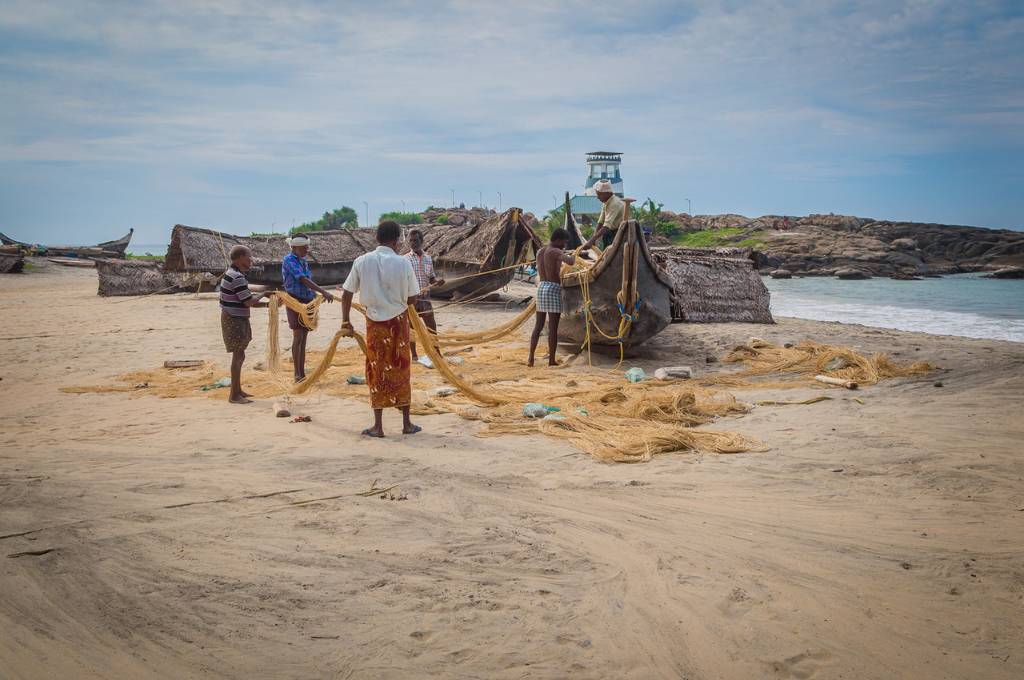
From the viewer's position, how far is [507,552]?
3.55 metres

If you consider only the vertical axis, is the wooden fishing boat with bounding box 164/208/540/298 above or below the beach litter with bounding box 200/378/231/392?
above

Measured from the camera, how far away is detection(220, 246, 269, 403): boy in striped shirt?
6.71 meters

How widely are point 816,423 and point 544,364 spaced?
4013mm

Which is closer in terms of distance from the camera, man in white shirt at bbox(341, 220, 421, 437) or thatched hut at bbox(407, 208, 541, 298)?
man in white shirt at bbox(341, 220, 421, 437)

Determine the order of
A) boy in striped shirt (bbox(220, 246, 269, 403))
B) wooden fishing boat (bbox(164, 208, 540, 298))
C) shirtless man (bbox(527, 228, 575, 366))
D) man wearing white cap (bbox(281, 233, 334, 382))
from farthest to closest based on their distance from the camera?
wooden fishing boat (bbox(164, 208, 540, 298)) → shirtless man (bbox(527, 228, 575, 366)) → man wearing white cap (bbox(281, 233, 334, 382)) → boy in striped shirt (bbox(220, 246, 269, 403))

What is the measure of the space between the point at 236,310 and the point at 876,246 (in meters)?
40.0

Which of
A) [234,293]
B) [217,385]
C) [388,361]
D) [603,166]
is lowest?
[217,385]

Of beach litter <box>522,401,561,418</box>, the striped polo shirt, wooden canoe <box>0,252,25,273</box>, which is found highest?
wooden canoe <box>0,252,25,273</box>

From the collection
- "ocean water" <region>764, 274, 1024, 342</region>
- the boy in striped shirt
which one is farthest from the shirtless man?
"ocean water" <region>764, 274, 1024, 342</region>

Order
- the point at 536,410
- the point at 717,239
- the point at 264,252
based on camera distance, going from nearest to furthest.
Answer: the point at 536,410 < the point at 264,252 < the point at 717,239

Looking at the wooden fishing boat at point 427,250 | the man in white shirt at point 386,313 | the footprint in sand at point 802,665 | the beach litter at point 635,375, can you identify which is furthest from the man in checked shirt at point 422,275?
the footprint in sand at point 802,665

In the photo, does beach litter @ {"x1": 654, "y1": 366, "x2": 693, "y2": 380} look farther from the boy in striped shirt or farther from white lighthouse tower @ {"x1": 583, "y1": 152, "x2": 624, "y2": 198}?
white lighthouse tower @ {"x1": 583, "y1": 152, "x2": 624, "y2": 198}

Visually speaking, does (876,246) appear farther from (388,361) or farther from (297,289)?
(388,361)

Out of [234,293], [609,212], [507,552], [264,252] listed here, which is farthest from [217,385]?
[264,252]
